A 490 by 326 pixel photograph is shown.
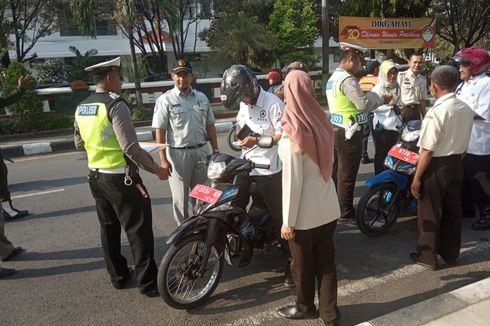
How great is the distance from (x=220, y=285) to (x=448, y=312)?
1.62m

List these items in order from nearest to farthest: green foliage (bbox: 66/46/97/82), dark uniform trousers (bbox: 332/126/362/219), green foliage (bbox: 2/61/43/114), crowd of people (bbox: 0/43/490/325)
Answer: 1. crowd of people (bbox: 0/43/490/325)
2. dark uniform trousers (bbox: 332/126/362/219)
3. green foliage (bbox: 2/61/43/114)
4. green foliage (bbox: 66/46/97/82)

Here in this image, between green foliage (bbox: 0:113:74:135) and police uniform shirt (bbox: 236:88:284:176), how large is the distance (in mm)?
9667

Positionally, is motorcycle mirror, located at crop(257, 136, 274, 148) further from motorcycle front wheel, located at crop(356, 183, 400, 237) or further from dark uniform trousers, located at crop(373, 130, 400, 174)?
dark uniform trousers, located at crop(373, 130, 400, 174)

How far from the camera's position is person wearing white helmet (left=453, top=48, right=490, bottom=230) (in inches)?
154

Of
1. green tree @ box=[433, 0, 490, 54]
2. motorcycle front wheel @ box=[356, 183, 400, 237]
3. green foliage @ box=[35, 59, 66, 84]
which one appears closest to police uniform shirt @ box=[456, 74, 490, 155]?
motorcycle front wheel @ box=[356, 183, 400, 237]

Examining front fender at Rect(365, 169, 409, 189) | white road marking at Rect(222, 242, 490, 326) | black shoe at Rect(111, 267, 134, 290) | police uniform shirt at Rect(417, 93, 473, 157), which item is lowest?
white road marking at Rect(222, 242, 490, 326)

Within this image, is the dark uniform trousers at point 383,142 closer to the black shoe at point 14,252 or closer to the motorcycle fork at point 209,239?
the motorcycle fork at point 209,239

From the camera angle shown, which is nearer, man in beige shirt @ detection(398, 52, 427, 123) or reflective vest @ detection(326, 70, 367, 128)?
reflective vest @ detection(326, 70, 367, 128)

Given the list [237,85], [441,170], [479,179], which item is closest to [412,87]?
[479,179]

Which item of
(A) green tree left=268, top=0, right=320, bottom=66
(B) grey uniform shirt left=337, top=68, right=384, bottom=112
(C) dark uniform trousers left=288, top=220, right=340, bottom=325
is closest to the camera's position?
(C) dark uniform trousers left=288, top=220, right=340, bottom=325

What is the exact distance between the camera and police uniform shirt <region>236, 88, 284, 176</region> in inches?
127

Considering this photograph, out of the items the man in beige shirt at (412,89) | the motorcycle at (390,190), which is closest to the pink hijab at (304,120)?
the motorcycle at (390,190)

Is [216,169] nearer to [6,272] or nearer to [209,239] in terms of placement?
[209,239]

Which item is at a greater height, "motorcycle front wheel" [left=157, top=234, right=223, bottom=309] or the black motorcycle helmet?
the black motorcycle helmet
